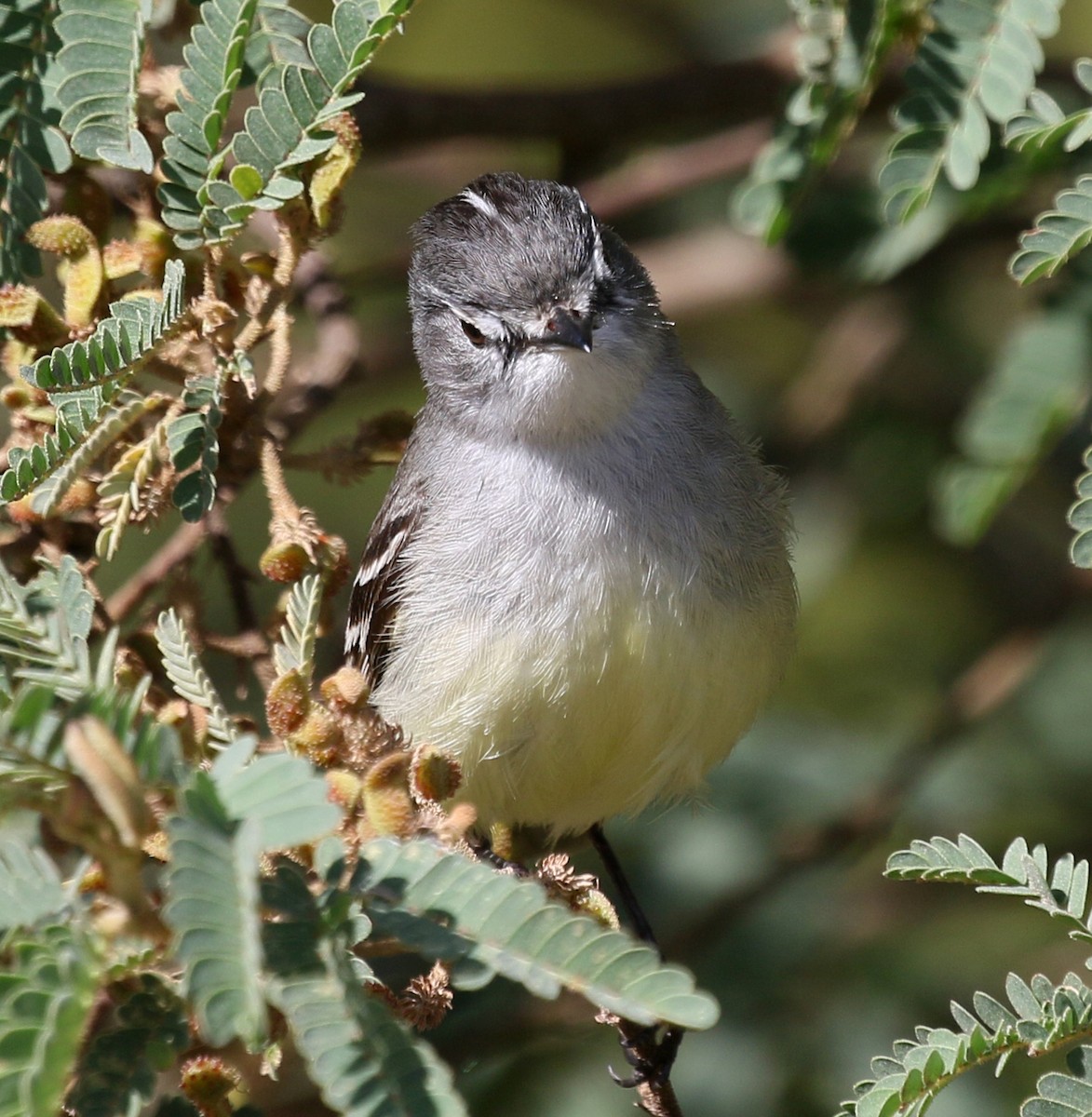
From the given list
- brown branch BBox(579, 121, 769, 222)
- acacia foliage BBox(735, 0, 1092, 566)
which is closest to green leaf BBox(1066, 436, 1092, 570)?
acacia foliage BBox(735, 0, 1092, 566)

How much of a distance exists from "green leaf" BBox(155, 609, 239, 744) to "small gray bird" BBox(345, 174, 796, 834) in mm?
1091

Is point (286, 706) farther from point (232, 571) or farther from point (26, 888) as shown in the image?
point (232, 571)

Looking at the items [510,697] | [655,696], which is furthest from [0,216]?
[655,696]

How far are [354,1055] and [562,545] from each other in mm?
1976

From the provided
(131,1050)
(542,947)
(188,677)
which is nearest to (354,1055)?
(542,947)

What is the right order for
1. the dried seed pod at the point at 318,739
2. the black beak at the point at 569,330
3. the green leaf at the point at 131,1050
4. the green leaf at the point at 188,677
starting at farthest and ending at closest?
the black beak at the point at 569,330 < the green leaf at the point at 188,677 < the dried seed pod at the point at 318,739 < the green leaf at the point at 131,1050

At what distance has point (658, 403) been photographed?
13.9ft

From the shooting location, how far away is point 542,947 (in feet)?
7.04

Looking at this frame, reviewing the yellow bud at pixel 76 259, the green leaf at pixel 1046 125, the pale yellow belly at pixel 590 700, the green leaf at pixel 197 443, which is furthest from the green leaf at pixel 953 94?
the yellow bud at pixel 76 259

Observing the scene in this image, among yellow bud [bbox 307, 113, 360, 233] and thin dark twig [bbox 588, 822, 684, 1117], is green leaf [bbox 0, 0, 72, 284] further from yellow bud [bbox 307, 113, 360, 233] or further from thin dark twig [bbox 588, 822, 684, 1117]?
thin dark twig [bbox 588, 822, 684, 1117]

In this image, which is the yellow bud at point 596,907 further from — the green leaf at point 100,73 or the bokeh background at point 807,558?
the green leaf at point 100,73

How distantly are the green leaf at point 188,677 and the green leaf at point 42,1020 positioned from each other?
32.4 inches

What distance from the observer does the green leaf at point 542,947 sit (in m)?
2.13

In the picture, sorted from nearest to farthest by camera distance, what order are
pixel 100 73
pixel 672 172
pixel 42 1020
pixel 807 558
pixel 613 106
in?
1. pixel 42 1020
2. pixel 100 73
3. pixel 613 106
4. pixel 672 172
5. pixel 807 558
